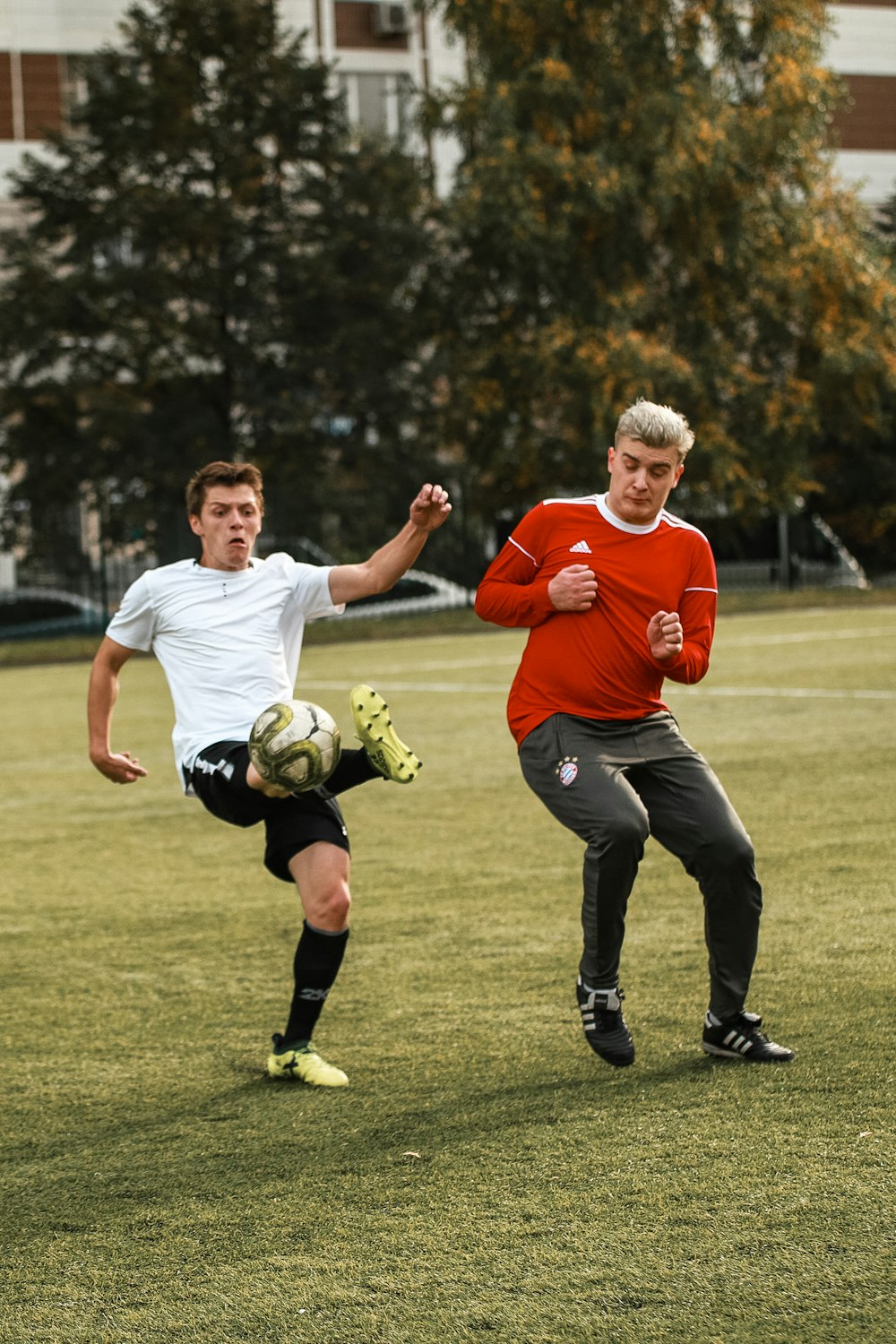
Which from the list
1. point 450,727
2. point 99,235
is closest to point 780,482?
point 99,235

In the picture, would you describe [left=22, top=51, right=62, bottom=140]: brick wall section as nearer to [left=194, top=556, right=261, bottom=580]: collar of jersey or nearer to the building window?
the building window

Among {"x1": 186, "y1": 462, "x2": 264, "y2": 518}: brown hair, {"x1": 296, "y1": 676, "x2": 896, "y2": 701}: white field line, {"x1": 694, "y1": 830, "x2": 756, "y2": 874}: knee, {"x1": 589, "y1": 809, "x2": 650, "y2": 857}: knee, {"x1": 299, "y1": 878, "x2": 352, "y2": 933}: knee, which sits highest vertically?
{"x1": 186, "y1": 462, "x2": 264, "y2": 518}: brown hair

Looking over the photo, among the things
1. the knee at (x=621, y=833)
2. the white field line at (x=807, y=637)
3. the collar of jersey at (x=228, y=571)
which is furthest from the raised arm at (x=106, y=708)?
→ the white field line at (x=807, y=637)

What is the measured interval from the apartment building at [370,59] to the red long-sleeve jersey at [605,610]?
33.6 m

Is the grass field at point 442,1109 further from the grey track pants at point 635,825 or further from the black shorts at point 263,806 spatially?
the black shorts at point 263,806

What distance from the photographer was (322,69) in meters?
32.2

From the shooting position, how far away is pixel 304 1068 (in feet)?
16.6

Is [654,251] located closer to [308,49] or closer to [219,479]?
[308,49]

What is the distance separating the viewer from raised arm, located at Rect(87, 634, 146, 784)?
5.48 meters

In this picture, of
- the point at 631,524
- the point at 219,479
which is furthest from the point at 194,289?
the point at 631,524

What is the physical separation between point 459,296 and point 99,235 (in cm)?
744

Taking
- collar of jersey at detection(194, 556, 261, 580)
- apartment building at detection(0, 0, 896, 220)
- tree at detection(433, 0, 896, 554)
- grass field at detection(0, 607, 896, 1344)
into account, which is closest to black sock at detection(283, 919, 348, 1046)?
grass field at detection(0, 607, 896, 1344)

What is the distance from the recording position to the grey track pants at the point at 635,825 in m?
4.95

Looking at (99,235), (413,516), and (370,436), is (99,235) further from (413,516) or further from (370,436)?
(413,516)
